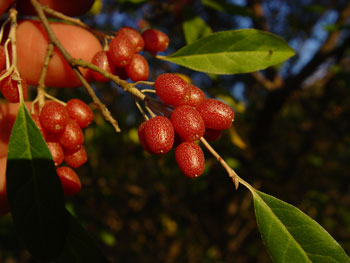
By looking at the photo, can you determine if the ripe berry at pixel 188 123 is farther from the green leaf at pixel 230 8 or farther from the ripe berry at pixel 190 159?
the green leaf at pixel 230 8

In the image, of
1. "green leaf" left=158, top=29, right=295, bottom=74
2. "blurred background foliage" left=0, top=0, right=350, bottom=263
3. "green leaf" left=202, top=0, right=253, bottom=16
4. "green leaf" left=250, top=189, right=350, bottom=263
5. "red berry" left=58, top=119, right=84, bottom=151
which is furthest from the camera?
"blurred background foliage" left=0, top=0, right=350, bottom=263

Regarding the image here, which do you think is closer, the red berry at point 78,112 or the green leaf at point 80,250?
the green leaf at point 80,250

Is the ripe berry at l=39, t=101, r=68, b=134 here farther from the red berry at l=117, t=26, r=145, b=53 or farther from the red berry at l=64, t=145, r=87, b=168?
the red berry at l=117, t=26, r=145, b=53

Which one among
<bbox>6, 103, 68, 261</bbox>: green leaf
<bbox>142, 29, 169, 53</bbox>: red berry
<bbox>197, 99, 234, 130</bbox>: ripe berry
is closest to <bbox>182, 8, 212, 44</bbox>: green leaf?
<bbox>142, 29, 169, 53</bbox>: red berry

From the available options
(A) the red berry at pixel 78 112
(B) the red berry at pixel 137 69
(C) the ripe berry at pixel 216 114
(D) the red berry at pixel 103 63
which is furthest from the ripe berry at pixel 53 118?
(C) the ripe berry at pixel 216 114

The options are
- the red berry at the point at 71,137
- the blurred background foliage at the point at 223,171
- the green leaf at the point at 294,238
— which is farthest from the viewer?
the blurred background foliage at the point at 223,171

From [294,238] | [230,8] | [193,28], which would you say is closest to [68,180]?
[294,238]

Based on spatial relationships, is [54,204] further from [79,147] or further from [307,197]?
[307,197]
